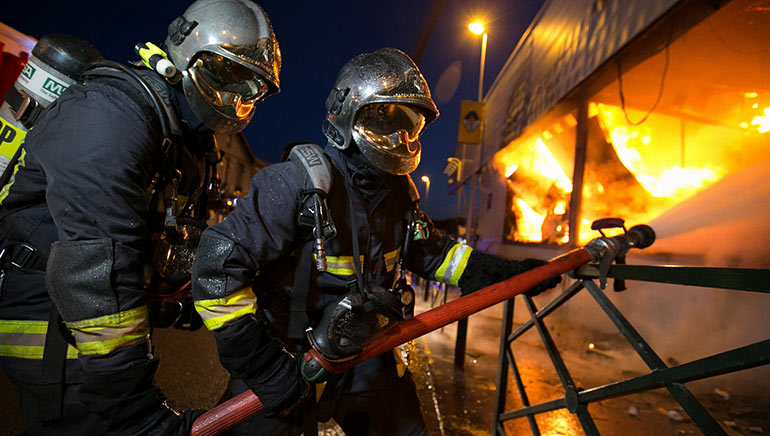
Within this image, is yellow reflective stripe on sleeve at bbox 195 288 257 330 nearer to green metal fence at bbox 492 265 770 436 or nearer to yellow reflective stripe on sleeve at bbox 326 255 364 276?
yellow reflective stripe on sleeve at bbox 326 255 364 276

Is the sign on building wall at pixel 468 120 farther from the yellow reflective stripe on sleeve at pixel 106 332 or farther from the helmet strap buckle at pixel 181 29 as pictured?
the yellow reflective stripe on sleeve at pixel 106 332

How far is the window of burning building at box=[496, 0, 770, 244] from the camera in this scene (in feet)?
13.9

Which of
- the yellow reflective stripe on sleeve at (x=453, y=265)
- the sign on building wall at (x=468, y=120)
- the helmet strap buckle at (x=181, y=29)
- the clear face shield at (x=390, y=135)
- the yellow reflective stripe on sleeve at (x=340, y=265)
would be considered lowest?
the yellow reflective stripe on sleeve at (x=453, y=265)

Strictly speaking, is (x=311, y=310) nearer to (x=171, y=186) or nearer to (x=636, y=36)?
(x=171, y=186)

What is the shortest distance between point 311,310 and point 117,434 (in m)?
0.90

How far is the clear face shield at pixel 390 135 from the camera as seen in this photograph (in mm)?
1957

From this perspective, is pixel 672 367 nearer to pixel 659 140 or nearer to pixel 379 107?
pixel 379 107

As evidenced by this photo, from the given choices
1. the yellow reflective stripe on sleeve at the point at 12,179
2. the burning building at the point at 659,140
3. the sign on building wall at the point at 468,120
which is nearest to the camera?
the yellow reflective stripe on sleeve at the point at 12,179

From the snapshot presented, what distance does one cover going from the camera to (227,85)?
81.4 inches

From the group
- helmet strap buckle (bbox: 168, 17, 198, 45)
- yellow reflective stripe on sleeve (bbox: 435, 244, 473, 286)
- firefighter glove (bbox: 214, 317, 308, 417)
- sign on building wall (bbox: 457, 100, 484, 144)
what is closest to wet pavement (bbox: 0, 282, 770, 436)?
yellow reflective stripe on sleeve (bbox: 435, 244, 473, 286)

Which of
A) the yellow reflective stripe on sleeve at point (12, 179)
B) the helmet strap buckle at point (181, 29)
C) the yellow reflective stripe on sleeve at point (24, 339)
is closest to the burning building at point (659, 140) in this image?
the helmet strap buckle at point (181, 29)

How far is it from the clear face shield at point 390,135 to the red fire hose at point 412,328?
2.85 feet

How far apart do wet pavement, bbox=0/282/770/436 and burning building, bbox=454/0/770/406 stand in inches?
26.5

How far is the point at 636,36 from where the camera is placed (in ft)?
13.2
